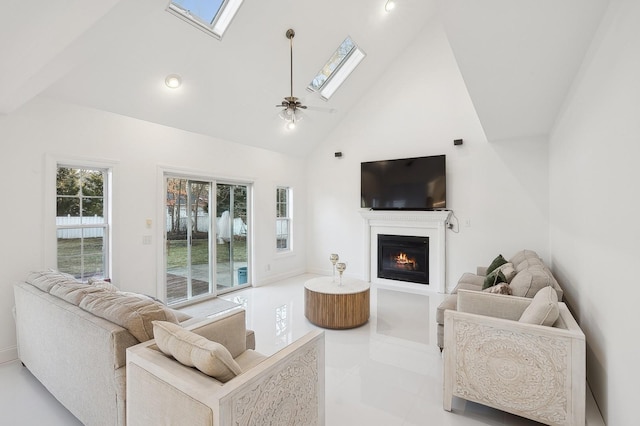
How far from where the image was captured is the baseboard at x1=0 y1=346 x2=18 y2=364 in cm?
299

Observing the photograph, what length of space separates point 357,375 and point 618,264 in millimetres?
2064

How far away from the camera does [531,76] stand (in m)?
2.58

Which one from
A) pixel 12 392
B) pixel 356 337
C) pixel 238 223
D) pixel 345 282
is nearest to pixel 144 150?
pixel 238 223

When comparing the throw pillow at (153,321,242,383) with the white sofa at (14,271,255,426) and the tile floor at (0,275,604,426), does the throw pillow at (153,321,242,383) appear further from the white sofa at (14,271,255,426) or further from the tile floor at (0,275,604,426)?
the tile floor at (0,275,604,426)

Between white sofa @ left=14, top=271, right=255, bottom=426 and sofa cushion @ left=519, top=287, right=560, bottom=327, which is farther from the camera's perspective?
sofa cushion @ left=519, top=287, right=560, bottom=327

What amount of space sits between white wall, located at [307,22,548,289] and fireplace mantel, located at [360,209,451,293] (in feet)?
0.54

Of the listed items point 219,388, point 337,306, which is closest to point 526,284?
point 337,306

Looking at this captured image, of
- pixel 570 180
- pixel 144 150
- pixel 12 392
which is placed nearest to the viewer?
pixel 12 392

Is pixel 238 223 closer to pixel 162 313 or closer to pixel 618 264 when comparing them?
pixel 162 313

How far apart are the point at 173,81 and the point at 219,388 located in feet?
12.6

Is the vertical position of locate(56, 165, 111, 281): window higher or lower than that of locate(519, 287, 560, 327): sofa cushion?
higher

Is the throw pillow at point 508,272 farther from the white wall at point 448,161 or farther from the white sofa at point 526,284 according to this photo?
the white wall at point 448,161

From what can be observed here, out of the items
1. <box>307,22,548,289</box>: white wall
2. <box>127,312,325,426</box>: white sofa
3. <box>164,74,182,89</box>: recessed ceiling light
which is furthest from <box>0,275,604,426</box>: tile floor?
<box>164,74,182,89</box>: recessed ceiling light

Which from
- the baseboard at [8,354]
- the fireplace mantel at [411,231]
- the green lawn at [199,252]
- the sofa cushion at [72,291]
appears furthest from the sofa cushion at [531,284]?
the baseboard at [8,354]
